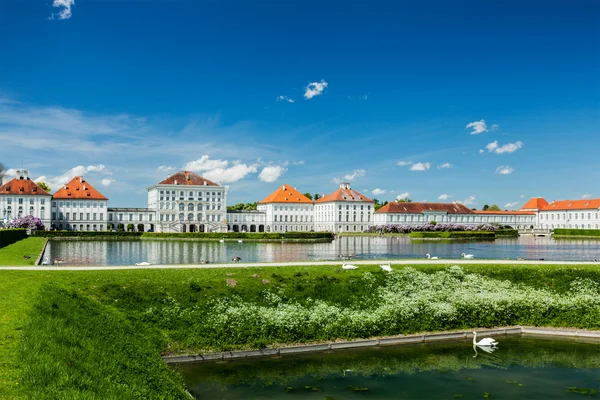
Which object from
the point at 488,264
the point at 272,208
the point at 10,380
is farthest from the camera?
the point at 272,208

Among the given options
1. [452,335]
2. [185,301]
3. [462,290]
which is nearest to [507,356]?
[452,335]

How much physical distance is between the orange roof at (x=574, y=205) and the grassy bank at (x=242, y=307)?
369 ft

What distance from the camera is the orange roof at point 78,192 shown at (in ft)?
330

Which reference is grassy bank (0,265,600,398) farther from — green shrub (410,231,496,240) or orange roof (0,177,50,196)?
orange roof (0,177,50,196)

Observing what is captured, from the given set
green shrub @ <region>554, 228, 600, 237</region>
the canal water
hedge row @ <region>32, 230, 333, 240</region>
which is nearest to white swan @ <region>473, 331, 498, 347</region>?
the canal water

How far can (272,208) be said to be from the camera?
4599 inches

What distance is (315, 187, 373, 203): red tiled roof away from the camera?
116m

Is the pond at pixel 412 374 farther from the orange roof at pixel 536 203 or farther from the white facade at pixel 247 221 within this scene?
the orange roof at pixel 536 203

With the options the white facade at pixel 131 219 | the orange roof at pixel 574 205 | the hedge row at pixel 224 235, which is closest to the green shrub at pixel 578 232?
the orange roof at pixel 574 205

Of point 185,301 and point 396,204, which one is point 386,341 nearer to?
point 185,301

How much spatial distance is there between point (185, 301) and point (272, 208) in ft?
325

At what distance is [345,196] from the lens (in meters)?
116

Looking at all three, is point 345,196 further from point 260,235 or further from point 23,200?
point 23,200

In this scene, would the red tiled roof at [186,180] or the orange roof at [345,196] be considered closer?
the red tiled roof at [186,180]
